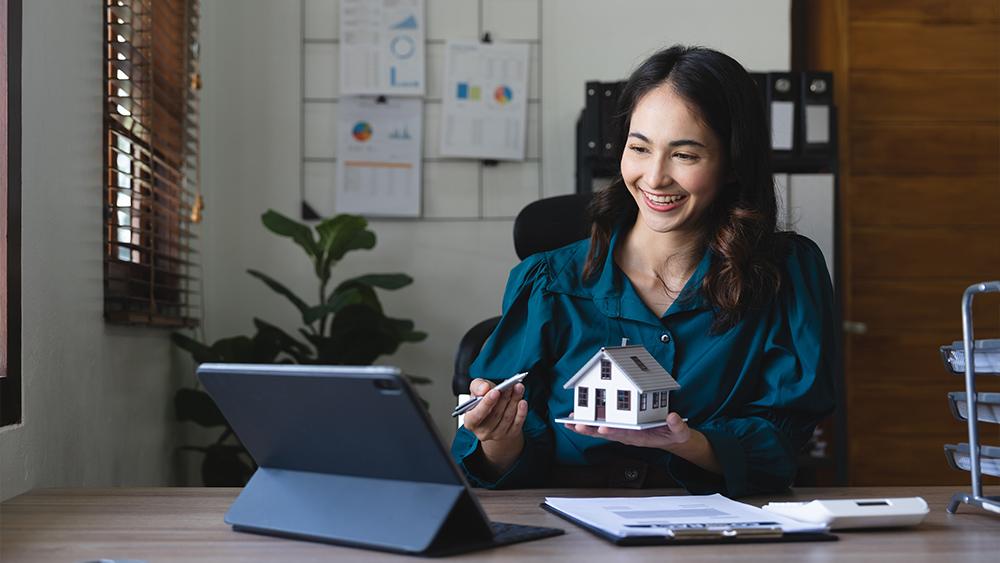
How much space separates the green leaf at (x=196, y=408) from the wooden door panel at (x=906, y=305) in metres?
1.95

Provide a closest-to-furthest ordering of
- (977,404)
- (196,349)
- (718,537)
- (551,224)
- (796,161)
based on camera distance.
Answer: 1. (718,537)
2. (977,404)
3. (551,224)
4. (196,349)
5. (796,161)

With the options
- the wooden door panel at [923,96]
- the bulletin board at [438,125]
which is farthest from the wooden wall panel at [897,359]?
the bulletin board at [438,125]

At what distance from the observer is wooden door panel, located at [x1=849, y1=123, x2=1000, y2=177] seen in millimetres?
3293

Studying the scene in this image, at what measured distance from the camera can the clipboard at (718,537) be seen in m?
0.96

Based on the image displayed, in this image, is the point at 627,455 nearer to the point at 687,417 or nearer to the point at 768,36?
the point at 687,417

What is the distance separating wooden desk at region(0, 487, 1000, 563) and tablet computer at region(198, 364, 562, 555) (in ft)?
0.08

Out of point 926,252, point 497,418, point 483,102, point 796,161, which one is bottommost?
point 497,418

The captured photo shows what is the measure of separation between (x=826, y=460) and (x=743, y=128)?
173 cm

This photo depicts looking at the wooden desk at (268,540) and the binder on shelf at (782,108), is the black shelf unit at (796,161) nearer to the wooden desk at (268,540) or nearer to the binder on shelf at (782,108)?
the binder on shelf at (782,108)

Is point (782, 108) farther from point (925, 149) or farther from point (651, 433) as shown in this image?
point (651, 433)

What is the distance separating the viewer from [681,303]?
153 cm

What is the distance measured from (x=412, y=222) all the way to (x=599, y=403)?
2.09 metres

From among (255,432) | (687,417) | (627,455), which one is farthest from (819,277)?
(255,432)

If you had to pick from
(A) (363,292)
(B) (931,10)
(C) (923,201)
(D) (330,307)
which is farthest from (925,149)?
(D) (330,307)
